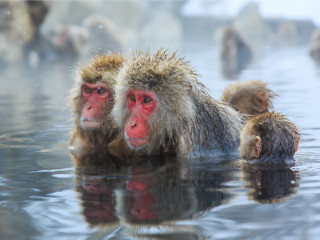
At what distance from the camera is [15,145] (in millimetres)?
5629

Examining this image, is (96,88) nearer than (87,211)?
No

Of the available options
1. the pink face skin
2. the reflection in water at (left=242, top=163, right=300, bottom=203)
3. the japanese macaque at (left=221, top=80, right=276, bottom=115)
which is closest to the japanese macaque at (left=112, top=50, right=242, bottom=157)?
the pink face skin

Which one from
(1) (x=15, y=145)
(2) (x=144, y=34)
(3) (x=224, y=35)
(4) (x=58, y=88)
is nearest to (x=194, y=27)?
(2) (x=144, y=34)

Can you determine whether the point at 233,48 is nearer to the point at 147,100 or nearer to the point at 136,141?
the point at 147,100

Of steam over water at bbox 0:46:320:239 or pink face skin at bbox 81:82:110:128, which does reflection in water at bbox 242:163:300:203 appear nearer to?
steam over water at bbox 0:46:320:239

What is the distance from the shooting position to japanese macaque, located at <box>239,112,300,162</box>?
14.9 ft

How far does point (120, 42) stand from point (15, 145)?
57.5 feet

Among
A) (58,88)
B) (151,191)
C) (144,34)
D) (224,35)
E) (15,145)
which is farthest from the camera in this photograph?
(144,34)

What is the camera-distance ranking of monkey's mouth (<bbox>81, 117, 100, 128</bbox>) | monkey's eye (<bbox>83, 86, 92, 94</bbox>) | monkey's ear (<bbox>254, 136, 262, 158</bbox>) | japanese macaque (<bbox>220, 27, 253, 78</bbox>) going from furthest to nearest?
japanese macaque (<bbox>220, 27, 253, 78</bbox>)
monkey's eye (<bbox>83, 86, 92, 94</bbox>)
monkey's mouth (<bbox>81, 117, 100, 128</bbox>)
monkey's ear (<bbox>254, 136, 262, 158</bbox>)

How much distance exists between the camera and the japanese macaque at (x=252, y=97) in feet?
20.0

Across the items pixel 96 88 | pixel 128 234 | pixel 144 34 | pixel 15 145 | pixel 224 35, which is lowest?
pixel 128 234

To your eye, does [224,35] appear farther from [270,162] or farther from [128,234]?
[128,234]

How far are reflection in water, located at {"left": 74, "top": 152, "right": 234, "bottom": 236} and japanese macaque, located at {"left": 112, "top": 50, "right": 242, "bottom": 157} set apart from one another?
17 centimetres

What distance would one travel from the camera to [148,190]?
3656 mm
